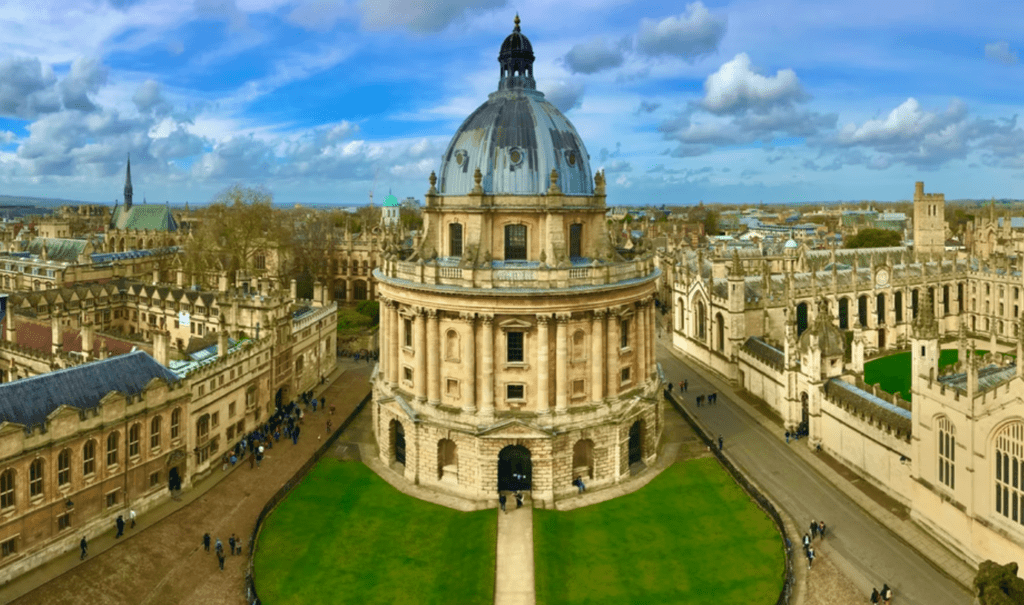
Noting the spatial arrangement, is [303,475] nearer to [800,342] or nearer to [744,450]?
[744,450]

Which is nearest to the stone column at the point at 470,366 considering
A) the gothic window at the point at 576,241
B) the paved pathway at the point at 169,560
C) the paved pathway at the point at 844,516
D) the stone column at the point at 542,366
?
the stone column at the point at 542,366

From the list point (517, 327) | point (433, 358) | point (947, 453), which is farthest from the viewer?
point (433, 358)

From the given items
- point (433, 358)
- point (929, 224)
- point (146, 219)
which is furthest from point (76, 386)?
point (146, 219)

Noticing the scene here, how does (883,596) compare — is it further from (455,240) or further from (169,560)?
(169,560)

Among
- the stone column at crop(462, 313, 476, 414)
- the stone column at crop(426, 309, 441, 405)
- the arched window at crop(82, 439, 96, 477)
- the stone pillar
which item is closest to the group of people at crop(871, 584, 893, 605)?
the stone pillar

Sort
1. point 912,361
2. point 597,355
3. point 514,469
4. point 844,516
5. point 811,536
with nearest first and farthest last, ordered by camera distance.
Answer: point 811,536
point 912,361
point 844,516
point 514,469
point 597,355

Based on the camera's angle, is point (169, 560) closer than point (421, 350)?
Yes

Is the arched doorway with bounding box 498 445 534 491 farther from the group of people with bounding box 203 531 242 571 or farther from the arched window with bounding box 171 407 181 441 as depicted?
the arched window with bounding box 171 407 181 441
